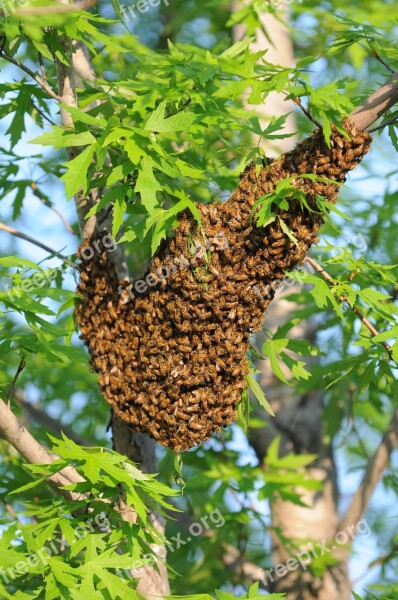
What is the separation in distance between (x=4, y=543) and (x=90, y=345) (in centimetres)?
116

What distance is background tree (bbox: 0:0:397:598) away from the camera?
376 centimetres

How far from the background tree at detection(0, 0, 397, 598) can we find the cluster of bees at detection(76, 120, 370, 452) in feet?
0.52

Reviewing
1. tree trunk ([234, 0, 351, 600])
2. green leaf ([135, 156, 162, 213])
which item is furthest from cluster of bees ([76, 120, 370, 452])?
tree trunk ([234, 0, 351, 600])

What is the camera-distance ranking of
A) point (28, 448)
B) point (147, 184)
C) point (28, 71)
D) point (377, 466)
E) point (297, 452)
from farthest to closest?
point (297, 452)
point (377, 466)
point (28, 71)
point (28, 448)
point (147, 184)

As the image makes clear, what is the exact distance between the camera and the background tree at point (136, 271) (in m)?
3.76

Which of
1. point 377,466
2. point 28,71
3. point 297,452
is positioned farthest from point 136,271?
point 28,71

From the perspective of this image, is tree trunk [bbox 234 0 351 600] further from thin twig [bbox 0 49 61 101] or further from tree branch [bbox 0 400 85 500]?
tree branch [bbox 0 400 85 500]

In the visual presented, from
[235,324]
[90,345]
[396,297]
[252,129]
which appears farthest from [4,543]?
[396,297]

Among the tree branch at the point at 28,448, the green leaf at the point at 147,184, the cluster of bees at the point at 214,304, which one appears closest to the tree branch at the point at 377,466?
the cluster of bees at the point at 214,304

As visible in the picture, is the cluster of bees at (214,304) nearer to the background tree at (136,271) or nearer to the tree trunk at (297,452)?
the background tree at (136,271)

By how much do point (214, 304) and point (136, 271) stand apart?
148 inches

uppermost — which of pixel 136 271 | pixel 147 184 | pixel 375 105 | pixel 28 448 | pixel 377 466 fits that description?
pixel 375 105

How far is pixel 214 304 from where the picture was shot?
4012 millimetres

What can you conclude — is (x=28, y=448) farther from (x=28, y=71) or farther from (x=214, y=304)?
(x=28, y=71)
